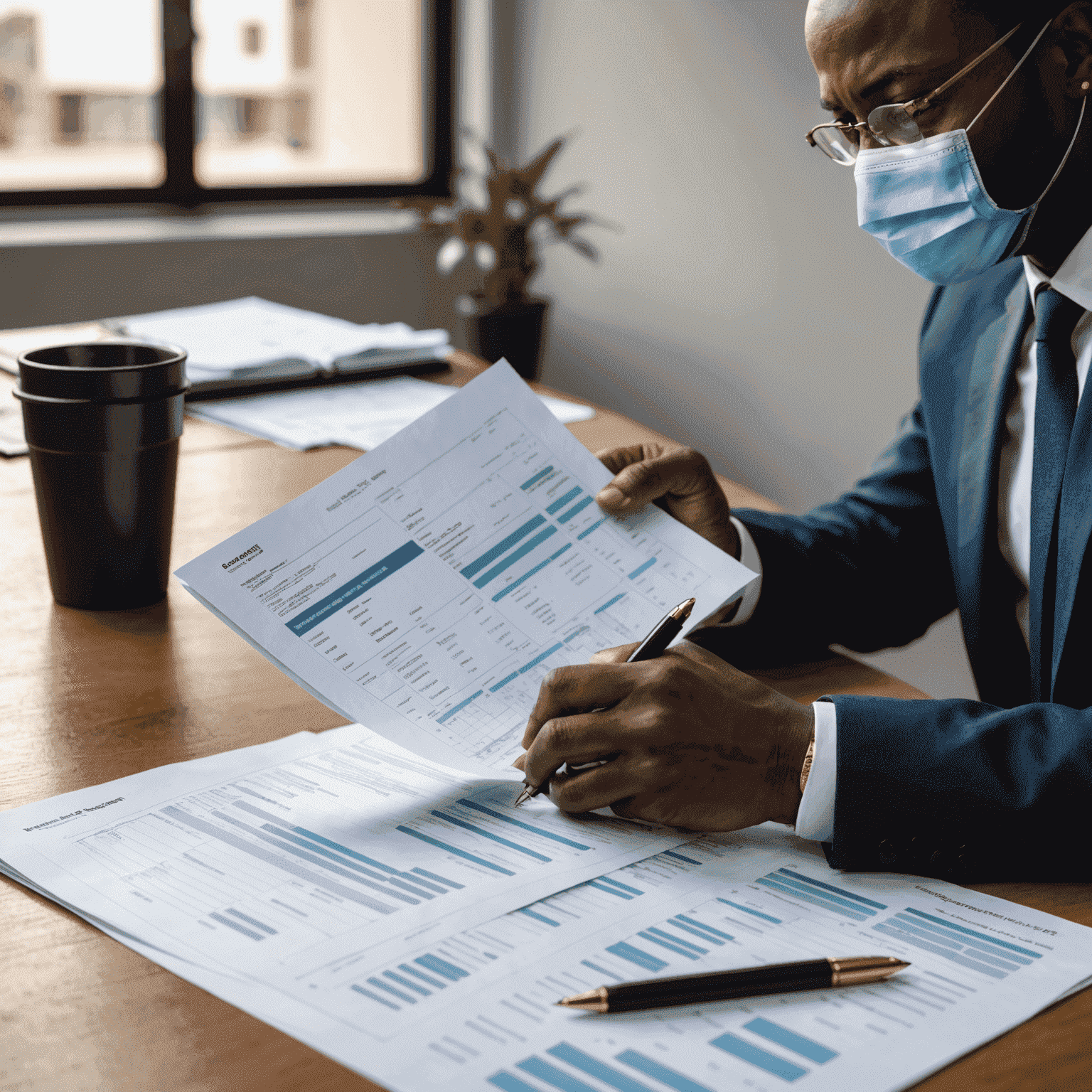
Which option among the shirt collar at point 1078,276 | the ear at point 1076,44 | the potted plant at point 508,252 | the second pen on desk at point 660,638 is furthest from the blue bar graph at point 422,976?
the potted plant at point 508,252

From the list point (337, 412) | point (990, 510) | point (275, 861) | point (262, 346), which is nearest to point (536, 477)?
point (275, 861)

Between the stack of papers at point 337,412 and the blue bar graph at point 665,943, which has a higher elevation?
the stack of papers at point 337,412

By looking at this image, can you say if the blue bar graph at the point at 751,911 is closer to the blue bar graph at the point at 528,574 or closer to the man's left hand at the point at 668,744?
the man's left hand at the point at 668,744

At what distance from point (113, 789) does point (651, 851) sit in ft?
1.10

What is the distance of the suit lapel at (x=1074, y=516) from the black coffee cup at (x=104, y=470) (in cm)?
76

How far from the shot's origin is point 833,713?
784 millimetres

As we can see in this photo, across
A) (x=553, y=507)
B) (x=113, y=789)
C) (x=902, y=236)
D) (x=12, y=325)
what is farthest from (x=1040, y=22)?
(x=12, y=325)

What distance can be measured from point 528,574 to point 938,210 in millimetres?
579

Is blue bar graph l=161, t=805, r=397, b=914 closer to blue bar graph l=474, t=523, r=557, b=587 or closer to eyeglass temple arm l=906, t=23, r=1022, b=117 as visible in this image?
blue bar graph l=474, t=523, r=557, b=587

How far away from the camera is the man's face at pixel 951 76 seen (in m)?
1.10

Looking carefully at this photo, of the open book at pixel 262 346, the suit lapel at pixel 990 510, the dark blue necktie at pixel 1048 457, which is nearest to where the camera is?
the dark blue necktie at pixel 1048 457

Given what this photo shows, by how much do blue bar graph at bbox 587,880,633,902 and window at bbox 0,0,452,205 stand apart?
331 cm

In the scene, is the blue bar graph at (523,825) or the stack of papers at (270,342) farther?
the stack of papers at (270,342)

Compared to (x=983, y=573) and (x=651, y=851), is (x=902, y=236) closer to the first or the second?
(x=983, y=573)
